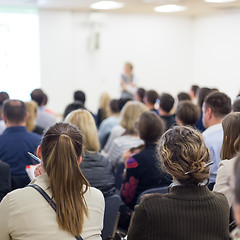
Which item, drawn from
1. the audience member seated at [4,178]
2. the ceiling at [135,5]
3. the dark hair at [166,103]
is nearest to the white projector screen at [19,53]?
the ceiling at [135,5]

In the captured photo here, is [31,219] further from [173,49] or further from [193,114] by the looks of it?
[173,49]

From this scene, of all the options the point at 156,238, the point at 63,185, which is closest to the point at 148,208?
the point at 156,238

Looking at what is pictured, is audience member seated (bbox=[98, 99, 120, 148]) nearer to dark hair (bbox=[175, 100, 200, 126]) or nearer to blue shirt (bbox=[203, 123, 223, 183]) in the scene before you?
dark hair (bbox=[175, 100, 200, 126])

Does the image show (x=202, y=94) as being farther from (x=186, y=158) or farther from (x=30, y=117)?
(x=186, y=158)

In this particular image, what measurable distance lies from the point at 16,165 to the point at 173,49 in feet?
27.5

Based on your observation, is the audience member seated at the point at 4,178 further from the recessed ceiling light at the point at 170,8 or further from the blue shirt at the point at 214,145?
the recessed ceiling light at the point at 170,8

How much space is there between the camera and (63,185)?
63.9 inches

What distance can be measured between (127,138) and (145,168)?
3.24 ft

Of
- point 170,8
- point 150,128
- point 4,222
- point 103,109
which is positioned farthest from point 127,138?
point 170,8

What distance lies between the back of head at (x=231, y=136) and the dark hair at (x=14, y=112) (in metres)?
1.91

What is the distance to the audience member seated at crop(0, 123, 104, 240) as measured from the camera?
5.20ft

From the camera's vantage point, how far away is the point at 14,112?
355 centimetres

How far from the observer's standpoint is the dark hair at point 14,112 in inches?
139

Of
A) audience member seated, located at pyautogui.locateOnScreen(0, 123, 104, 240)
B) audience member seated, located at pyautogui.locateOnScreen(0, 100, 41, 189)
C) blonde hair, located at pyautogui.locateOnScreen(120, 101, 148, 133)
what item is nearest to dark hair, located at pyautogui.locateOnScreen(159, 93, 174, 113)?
blonde hair, located at pyautogui.locateOnScreen(120, 101, 148, 133)
